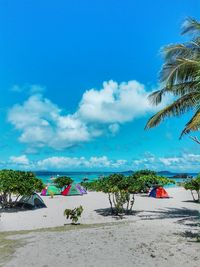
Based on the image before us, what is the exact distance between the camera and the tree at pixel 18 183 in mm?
17969

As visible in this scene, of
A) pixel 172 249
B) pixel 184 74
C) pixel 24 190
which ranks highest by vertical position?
pixel 184 74

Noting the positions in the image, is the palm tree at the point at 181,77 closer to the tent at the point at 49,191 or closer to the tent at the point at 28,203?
the tent at the point at 28,203

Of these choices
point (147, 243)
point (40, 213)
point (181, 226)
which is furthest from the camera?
point (40, 213)

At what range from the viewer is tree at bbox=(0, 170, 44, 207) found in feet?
59.0

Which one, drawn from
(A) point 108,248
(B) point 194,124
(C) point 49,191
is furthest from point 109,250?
(C) point 49,191

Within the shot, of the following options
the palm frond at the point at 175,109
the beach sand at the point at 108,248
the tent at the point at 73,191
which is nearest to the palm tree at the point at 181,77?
the palm frond at the point at 175,109

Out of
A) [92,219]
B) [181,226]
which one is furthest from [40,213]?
[181,226]

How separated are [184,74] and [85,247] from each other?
801 centimetres

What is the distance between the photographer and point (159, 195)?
2659 centimetres

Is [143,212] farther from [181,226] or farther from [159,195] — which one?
[159,195]

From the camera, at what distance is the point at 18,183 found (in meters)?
18.1

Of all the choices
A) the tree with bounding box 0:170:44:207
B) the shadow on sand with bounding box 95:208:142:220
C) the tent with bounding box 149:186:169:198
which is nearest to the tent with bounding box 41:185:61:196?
the tent with bounding box 149:186:169:198

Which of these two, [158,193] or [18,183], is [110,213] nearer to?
[18,183]

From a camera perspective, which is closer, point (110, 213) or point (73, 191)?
point (110, 213)
